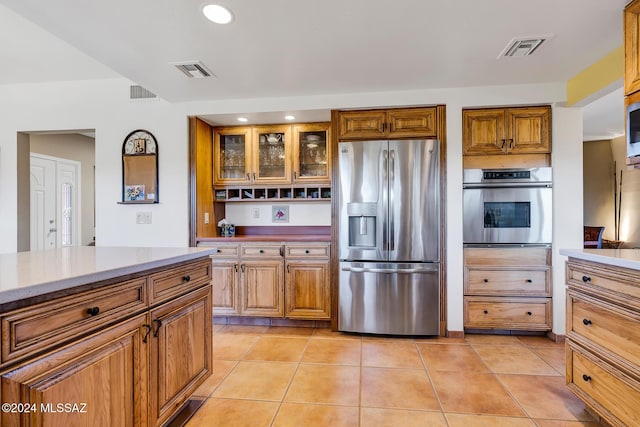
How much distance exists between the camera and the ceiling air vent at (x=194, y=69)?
96.8 inches

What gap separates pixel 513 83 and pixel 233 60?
7.92 ft

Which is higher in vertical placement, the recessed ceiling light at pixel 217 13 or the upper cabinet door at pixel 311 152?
the recessed ceiling light at pixel 217 13

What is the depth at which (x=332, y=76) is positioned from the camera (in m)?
2.69

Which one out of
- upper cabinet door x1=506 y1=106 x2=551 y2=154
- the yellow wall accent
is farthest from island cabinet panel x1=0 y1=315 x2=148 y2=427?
the yellow wall accent

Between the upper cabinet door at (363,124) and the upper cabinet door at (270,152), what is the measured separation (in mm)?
707

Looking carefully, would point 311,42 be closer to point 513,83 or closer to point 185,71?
point 185,71

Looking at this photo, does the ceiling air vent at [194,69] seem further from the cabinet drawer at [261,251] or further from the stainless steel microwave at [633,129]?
the stainless steel microwave at [633,129]

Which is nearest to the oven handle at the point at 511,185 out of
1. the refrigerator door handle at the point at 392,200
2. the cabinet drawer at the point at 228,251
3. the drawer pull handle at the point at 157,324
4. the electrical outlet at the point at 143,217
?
the refrigerator door handle at the point at 392,200

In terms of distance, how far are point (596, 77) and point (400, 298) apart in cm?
236

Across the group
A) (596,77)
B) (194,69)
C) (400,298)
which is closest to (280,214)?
(400,298)

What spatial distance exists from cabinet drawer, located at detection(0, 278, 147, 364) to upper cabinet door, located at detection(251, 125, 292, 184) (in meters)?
2.33

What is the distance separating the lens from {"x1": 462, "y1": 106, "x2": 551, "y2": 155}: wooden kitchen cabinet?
2936mm

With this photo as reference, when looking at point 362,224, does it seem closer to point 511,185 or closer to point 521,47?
point 511,185

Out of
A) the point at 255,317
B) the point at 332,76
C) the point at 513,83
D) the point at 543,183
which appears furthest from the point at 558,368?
the point at 332,76
